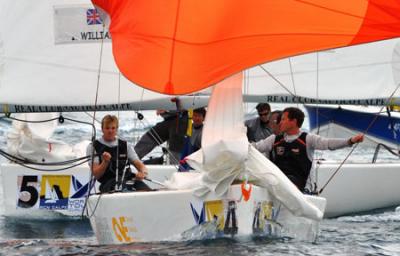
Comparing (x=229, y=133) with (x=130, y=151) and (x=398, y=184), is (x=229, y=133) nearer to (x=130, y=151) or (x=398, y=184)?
(x=130, y=151)

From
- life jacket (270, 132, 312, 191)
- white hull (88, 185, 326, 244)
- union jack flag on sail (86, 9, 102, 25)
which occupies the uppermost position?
union jack flag on sail (86, 9, 102, 25)

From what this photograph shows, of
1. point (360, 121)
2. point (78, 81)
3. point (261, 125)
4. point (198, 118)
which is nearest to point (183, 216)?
point (198, 118)

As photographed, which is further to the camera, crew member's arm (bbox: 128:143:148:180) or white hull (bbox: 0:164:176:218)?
white hull (bbox: 0:164:176:218)

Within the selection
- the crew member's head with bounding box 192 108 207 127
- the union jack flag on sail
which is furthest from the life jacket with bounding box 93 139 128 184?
the union jack flag on sail

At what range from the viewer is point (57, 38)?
11312 mm

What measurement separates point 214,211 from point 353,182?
4266 mm

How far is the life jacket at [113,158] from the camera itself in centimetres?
926

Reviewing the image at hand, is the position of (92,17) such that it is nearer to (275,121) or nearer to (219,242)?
(275,121)

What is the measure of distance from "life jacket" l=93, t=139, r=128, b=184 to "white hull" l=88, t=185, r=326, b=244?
84cm

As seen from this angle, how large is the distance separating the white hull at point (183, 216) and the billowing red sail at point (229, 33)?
770mm

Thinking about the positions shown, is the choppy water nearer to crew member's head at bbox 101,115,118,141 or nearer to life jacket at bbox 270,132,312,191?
life jacket at bbox 270,132,312,191

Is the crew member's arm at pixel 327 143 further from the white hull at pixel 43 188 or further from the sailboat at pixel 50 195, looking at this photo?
the sailboat at pixel 50 195

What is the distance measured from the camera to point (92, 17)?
11.2 meters

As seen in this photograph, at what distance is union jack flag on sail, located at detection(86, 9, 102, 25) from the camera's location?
11.2 meters
